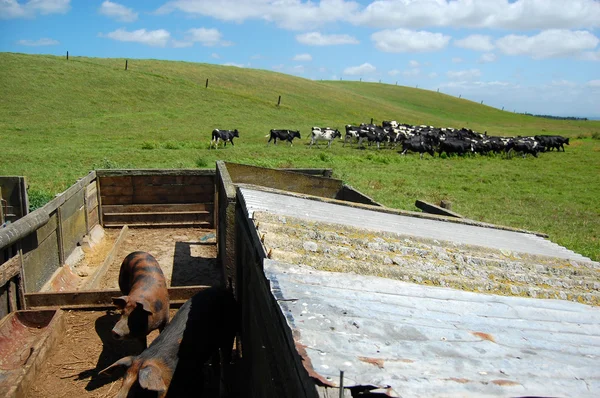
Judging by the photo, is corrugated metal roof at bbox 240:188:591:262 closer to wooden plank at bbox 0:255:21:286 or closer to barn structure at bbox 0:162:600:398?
barn structure at bbox 0:162:600:398

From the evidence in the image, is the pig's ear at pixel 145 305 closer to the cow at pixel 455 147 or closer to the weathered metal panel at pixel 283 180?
the weathered metal panel at pixel 283 180

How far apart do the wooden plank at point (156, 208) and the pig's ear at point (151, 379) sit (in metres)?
7.87

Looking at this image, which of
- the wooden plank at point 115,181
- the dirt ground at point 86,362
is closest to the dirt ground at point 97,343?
the dirt ground at point 86,362

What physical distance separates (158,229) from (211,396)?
6984mm

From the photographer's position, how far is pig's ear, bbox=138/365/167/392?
4067 mm

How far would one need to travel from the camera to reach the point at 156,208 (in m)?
11.8

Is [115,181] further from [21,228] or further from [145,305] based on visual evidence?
[145,305]

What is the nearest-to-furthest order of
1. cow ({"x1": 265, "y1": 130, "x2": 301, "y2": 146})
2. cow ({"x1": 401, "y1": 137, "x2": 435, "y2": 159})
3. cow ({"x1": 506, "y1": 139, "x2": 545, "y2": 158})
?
1. cow ({"x1": 401, "y1": 137, "x2": 435, "y2": 159})
2. cow ({"x1": 265, "y1": 130, "x2": 301, "y2": 146})
3. cow ({"x1": 506, "y1": 139, "x2": 545, "y2": 158})

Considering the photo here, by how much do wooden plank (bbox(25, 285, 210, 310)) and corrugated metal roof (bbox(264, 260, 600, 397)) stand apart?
Result: 3.99 m

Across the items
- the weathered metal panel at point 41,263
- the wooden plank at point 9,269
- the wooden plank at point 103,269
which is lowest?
the wooden plank at point 103,269

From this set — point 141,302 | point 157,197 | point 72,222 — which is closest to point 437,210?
point 141,302

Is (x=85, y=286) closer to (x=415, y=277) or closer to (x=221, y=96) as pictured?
(x=415, y=277)

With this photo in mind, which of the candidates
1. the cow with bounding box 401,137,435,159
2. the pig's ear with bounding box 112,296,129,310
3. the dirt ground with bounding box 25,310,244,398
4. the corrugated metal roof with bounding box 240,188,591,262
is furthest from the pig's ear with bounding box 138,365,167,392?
the cow with bounding box 401,137,435,159

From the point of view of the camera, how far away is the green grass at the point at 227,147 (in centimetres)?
1638
